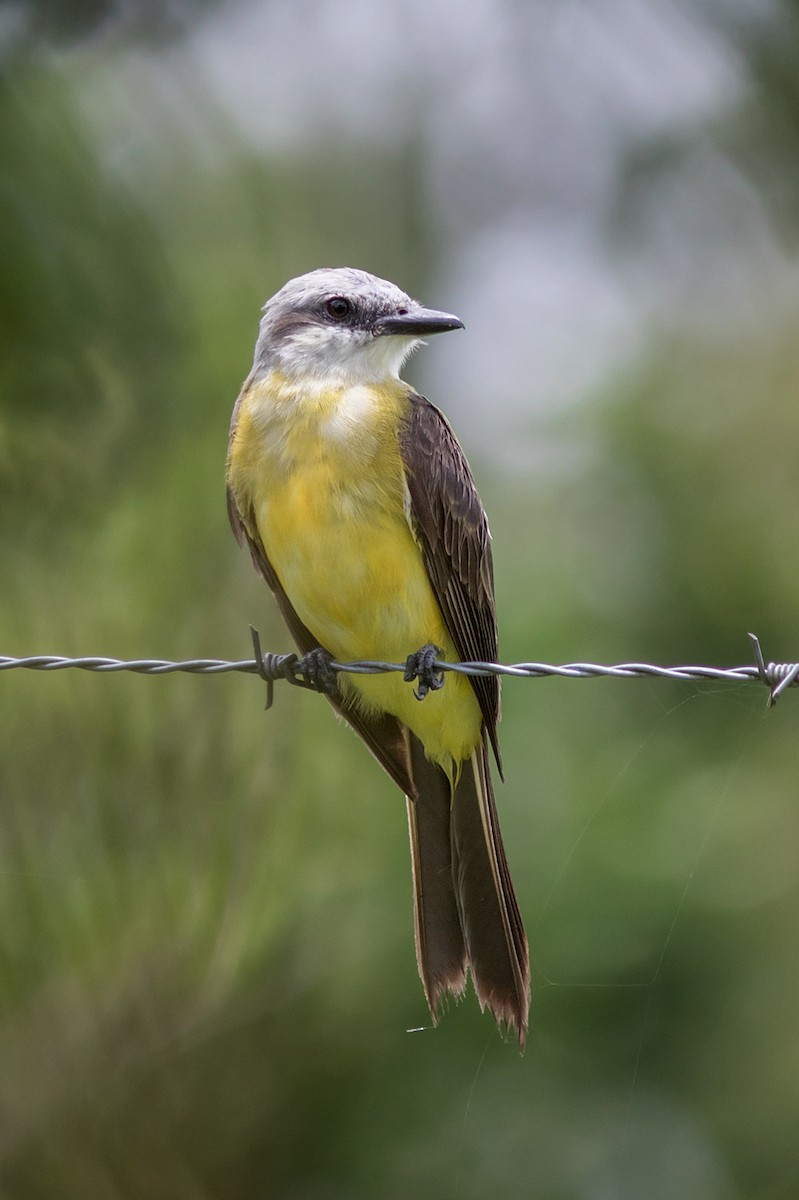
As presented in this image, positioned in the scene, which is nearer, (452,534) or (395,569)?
(395,569)

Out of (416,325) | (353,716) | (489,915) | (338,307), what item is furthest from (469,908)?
(338,307)

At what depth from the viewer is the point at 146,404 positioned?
229 inches

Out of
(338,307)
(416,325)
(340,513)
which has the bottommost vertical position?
(340,513)

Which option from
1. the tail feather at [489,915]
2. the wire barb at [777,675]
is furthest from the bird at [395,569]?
the wire barb at [777,675]

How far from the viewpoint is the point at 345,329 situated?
13.3ft

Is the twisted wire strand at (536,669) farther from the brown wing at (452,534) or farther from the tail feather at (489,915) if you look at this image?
the tail feather at (489,915)

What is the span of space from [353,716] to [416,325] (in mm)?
1091

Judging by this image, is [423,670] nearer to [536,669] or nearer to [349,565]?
[349,565]

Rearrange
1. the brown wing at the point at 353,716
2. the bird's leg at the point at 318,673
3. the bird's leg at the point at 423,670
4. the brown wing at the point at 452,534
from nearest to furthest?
the bird's leg at the point at 423,670
the brown wing at the point at 452,534
the bird's leg at the point at 318,673
the brown wing at the point at 353,716

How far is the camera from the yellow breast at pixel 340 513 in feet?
12.1

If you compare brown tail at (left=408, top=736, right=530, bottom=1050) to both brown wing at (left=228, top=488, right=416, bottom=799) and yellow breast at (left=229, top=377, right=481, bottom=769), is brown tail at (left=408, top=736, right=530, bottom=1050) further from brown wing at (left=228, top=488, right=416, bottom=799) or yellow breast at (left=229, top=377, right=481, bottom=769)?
yellow breast at (left=229, top=377, right=481, bottom=769)

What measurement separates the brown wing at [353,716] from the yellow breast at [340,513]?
0.10 meters

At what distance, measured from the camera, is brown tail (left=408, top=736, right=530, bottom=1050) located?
373cm

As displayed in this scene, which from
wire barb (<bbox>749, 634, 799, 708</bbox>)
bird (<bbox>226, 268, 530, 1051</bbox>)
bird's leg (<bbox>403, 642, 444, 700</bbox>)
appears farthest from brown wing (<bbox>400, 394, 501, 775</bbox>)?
wire barb (<bbox>749, 634, 799, 708</bbox>)
